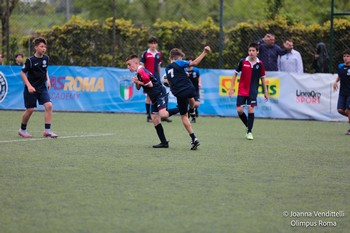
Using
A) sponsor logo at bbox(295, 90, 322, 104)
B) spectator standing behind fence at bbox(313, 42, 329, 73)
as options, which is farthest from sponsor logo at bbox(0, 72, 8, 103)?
spectator standing behind fence at bbox(313, 42, 329, 73)

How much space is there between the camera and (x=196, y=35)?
22.9m

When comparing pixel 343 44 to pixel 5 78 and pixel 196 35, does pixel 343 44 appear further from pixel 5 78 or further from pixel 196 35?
pixel 5 78

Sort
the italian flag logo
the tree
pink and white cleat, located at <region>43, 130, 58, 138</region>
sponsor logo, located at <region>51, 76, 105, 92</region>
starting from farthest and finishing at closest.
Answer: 1. the tree
2. sponsor logo, located at <region>51, 76, 105, 92</region>
3. the italian flag logo
4. pink and white cleat, located at <region>43, 130, 58, 138</region>

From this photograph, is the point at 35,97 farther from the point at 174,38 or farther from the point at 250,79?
the point at 174,38

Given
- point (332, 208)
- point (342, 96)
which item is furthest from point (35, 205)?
point (342, 96)

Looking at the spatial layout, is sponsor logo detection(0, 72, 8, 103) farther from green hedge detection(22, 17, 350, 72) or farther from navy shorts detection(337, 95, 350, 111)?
navy shorts detection(337, 95, 350, 111)

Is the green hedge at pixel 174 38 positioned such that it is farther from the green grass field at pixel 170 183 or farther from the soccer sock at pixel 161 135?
the soccer sock at pixel 161 135

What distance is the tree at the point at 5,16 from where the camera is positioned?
924 inches

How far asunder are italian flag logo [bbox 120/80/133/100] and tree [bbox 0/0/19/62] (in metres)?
4.60

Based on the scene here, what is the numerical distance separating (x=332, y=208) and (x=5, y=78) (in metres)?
15.9

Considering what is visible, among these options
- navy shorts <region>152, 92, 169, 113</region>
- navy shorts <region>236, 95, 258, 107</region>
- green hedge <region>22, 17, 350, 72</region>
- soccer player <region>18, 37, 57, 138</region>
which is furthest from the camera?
green hedge <region>22, 17, 350, 72</region>

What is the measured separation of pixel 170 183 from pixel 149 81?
3.93 m

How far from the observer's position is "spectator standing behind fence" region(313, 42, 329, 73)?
2061cm

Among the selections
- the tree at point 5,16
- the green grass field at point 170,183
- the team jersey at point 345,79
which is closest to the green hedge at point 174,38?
the tree at point 5,16
